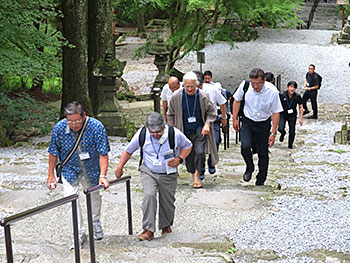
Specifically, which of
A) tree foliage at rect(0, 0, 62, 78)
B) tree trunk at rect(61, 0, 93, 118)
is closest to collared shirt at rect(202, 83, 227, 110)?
tree foliage at rect(0, 0, 62, 78)

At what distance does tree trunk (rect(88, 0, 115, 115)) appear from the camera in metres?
14.5

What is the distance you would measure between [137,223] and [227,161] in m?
4.47

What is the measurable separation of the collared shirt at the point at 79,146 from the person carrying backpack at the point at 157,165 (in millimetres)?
333

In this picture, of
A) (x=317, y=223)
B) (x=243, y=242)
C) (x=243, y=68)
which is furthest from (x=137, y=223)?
(x=243, y=68)

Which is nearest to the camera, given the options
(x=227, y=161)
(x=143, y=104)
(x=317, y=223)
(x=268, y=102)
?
(x=317, y=223)

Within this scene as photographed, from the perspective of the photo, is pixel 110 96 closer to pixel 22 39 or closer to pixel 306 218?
pixel 22 39

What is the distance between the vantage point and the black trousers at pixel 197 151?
26.3ft

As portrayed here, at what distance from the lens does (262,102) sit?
780 centimetres

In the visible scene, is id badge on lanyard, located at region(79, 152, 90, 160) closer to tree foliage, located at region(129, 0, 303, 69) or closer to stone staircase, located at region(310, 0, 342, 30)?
tree foliage, located at region(129, 0, 303, 69)

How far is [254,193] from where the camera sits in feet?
25.6

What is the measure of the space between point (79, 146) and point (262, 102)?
3075 mm

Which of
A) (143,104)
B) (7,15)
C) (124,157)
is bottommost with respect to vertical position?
(143,104)

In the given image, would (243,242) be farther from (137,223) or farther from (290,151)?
(290,151)

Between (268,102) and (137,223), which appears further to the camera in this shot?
(268,102)
